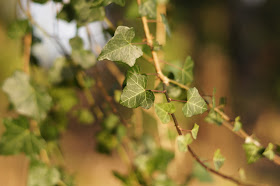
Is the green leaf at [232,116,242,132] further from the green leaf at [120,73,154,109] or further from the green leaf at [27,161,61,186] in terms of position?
the green leaf at [27,161,61,186]

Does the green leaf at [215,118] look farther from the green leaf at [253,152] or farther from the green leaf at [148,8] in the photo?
the green leaf at [148,8]

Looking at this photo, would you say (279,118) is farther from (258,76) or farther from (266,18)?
(266,18)

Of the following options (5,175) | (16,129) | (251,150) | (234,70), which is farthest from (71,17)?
(234,70)

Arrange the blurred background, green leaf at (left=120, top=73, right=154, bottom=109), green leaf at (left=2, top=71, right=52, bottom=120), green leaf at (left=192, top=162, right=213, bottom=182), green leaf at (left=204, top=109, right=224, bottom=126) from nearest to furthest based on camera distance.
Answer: green leaf at (left=120, top=73, right=154, bottom=109) < green leaf at (left=204, top=109, right=224, bottom=126) < green leaf at (left=2, top=71, right=52, bottom=120) < green leaf at (left=192, top=162, right=213, bottom=182) < the blurred background

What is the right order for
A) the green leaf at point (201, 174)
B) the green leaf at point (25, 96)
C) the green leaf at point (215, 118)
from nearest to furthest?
the green leaf at point (215, 118) → the green leaf at point (25, 96) → the green leaf at point (201, 174)

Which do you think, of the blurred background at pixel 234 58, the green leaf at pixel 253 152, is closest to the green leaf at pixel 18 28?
the green leaf at pixel 253 152

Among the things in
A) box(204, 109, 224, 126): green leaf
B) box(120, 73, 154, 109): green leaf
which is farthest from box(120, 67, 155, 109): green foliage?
box(204, 109, 224, 126): green leaf
